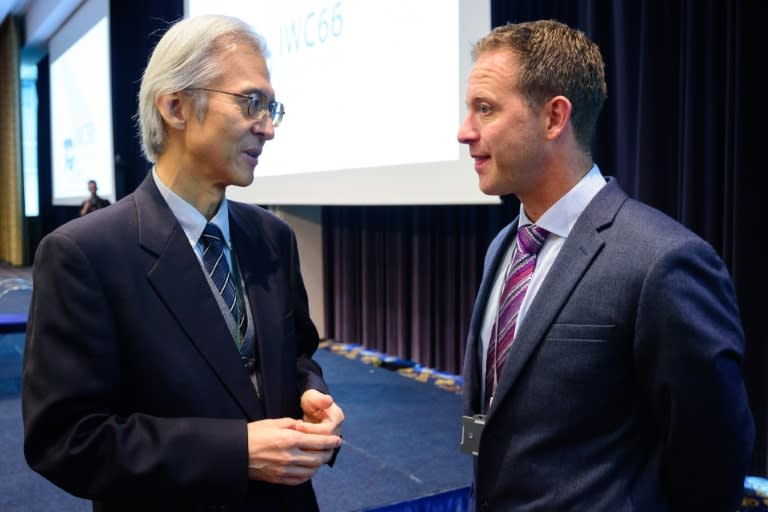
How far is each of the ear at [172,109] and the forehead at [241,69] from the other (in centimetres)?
7

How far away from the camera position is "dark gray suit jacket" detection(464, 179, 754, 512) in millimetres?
1021

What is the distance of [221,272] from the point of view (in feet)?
3.97

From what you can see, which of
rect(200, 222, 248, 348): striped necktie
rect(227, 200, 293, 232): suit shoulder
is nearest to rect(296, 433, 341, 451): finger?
rect(200, 222, 248, 348): striped necktie

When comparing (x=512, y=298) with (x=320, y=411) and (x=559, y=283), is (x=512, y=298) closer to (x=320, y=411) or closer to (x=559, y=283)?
(x=559, y=283)

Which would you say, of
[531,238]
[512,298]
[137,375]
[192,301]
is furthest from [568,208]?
[137,375]

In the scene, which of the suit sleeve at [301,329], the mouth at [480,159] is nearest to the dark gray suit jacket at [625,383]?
the mouth at [480,159]

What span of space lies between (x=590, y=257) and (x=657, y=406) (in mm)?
252

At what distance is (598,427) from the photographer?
1.10 metres

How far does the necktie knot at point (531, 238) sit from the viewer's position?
4.19 feet

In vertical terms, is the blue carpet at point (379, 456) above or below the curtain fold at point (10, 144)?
below

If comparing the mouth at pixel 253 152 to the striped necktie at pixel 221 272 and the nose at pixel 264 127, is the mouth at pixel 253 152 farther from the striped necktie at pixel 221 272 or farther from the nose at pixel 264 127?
the striped necktie at pixel 221 272

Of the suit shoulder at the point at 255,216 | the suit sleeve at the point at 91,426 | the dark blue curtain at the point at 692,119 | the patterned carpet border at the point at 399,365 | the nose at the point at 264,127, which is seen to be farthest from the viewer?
the patterned carpet border at the point at 399,365

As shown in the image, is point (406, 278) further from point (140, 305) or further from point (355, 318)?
point (140, 305)

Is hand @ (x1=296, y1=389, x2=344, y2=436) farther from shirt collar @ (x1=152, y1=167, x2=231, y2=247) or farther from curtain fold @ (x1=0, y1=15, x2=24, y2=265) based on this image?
curtain fold @ (x1=0, y1=15, x2=24, y2=265)
